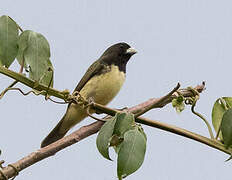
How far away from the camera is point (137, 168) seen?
7.96 feet

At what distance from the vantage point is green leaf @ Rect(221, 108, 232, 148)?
108 inches

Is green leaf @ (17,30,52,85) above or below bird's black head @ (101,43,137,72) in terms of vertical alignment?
above

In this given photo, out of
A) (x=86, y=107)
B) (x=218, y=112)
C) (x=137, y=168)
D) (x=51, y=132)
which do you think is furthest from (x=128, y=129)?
(x=51, y=132)

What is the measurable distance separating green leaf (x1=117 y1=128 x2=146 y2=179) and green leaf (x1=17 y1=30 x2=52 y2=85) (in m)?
0.70

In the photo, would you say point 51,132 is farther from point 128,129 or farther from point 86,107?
point 128,129

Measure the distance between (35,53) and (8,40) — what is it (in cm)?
18

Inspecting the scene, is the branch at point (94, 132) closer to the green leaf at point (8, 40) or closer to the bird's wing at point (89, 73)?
the green leaf at point (8, 40)

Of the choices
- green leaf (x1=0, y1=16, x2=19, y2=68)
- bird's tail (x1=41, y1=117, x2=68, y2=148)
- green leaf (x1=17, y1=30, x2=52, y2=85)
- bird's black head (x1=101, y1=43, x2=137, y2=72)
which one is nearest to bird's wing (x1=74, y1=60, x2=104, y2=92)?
bird's black head (x1=101, y1=43, x2=137, y2=72)

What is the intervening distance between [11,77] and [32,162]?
0.53 m

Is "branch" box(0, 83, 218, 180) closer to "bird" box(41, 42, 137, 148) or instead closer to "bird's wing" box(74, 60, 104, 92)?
"bird" box(41, 42, 137, 148)

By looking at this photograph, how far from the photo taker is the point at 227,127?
279 cm

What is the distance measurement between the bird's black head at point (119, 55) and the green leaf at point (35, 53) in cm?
171

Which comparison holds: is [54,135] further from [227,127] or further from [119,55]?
[227,127]

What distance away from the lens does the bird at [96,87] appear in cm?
432
